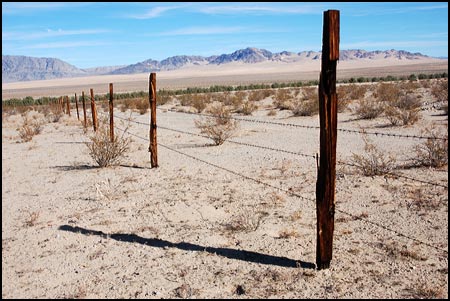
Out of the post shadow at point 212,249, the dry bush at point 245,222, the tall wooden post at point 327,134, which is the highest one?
the tall wooden post at point 327,134

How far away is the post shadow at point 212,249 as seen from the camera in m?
5.56

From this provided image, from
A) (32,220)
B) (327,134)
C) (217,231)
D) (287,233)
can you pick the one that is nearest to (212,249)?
(217,231)

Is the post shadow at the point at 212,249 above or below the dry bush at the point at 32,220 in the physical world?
below

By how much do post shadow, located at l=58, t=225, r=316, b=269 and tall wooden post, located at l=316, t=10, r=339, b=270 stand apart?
0.44 meters

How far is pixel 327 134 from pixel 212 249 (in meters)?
2.43

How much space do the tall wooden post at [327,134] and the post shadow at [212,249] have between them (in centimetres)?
44

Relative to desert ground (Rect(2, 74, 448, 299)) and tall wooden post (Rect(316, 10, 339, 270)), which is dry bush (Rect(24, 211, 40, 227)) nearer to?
desert ground (Rect(2, 74, 448, 299))

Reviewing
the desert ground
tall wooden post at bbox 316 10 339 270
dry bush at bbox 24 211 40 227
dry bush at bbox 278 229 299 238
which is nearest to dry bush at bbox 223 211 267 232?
the desert ground

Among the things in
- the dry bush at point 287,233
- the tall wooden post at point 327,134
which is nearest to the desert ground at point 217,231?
the dry bush at point 287,233

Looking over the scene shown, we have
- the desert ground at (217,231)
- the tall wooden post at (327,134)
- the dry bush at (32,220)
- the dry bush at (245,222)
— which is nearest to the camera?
the tall wooden post at (327,134)

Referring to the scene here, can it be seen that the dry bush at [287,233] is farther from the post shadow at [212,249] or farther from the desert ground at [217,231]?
the post shadow at [212,249]

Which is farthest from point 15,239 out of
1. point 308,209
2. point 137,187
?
point 308,209

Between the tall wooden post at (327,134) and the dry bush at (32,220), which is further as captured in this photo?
the dry bush at (32,220)

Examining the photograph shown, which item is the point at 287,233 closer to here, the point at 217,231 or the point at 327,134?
the point at 217,231
